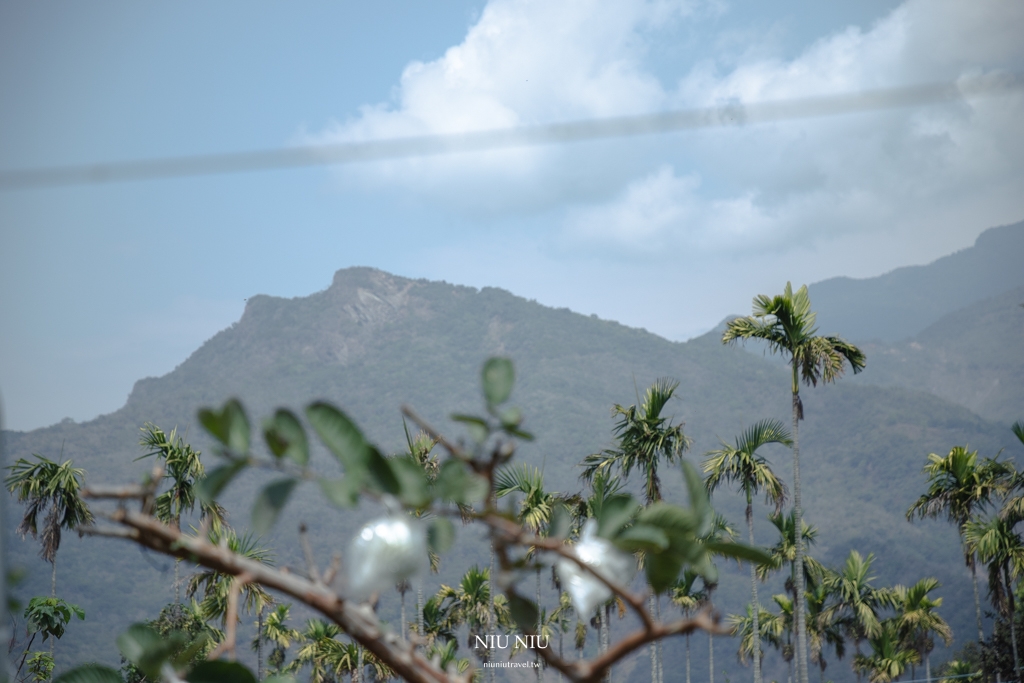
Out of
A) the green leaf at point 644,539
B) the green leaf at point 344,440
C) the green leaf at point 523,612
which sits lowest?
the green leaf at point 523,612

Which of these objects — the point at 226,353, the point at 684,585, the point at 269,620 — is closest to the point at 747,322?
the point at 684,585

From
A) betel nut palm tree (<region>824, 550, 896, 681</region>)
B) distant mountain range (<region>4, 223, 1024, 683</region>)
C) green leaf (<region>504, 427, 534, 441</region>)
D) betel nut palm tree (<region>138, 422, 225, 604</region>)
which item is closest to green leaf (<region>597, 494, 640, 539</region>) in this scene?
green leaf (<region>504, 427, 534, 441</region>)

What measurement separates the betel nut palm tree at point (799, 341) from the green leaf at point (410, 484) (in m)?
13.2

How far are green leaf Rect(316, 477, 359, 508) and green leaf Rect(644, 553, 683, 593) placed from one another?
0.51 metres

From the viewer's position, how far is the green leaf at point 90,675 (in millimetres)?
1424

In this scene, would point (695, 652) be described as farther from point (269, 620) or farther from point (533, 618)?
point (533, 618)

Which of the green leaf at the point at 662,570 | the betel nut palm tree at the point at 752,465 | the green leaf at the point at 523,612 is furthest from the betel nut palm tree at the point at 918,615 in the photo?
the green leaf at the point at 662,570

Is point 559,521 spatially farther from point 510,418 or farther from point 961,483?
point 961,483

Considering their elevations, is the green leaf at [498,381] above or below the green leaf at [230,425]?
above

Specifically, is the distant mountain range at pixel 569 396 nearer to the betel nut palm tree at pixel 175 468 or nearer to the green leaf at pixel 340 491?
the betel nut palm tree at pixel 175 468

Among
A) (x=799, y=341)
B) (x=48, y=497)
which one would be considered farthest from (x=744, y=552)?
(x=48, y=497)

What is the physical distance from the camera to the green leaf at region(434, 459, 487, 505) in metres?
1.52

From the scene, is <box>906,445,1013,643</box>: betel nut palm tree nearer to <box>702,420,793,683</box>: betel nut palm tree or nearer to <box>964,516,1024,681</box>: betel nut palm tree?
<box>964,516,1024,681</box>: betel nut palm tree

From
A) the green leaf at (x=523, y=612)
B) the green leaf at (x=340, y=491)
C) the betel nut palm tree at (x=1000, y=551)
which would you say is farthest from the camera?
the betel nut palm tree at (x=1000, y=551)
